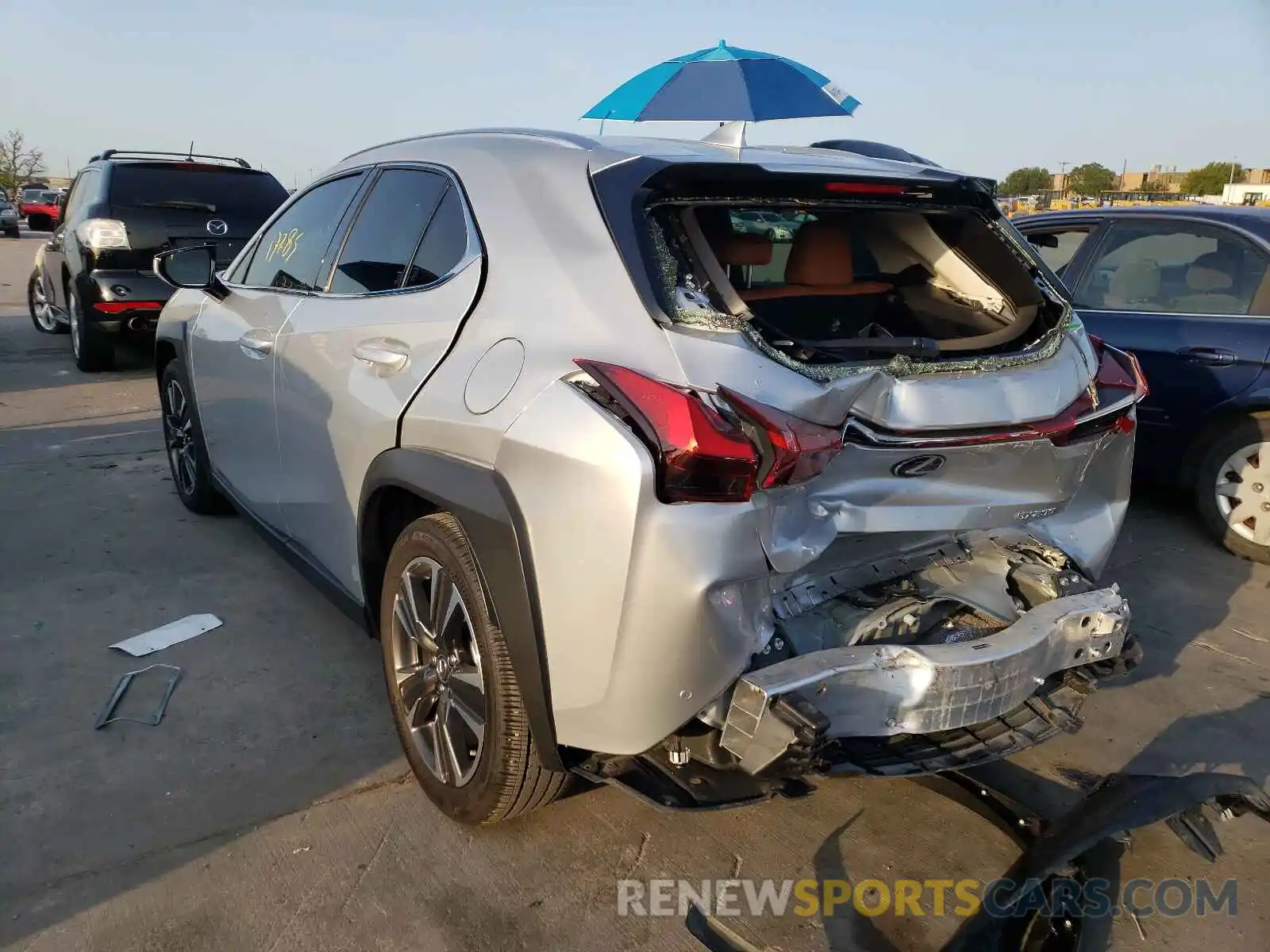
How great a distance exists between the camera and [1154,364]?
199 inches

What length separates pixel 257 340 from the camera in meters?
3.74

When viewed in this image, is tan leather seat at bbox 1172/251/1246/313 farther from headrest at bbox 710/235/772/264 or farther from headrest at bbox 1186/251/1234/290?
headrest at bbox 710/235/772/264

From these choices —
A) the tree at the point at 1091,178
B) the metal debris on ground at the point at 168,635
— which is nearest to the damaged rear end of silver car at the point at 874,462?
the metal debris on ground at the point at 168,635

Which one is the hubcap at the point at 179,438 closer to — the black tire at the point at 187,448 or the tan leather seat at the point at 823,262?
the black tire at the point at 187,448

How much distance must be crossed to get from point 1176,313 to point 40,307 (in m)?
11.3

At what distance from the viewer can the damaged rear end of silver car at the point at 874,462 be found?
212cm

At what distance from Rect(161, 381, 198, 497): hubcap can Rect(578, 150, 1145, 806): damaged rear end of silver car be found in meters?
3.22

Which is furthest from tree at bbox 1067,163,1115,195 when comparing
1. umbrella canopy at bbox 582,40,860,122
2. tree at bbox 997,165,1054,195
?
umbrella canopy at bbox 582,40,860,122

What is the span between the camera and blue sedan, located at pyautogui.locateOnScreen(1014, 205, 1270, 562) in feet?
15.7

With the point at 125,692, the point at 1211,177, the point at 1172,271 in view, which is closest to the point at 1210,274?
the point at 1172,271

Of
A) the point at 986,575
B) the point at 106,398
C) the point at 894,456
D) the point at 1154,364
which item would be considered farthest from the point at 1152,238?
the point at 106,398

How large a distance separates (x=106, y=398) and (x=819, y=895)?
291 inches

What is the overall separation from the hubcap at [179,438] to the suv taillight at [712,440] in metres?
3.45

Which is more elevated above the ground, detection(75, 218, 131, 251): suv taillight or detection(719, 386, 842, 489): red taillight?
detection(719, 386, 842, 489): red taillight
